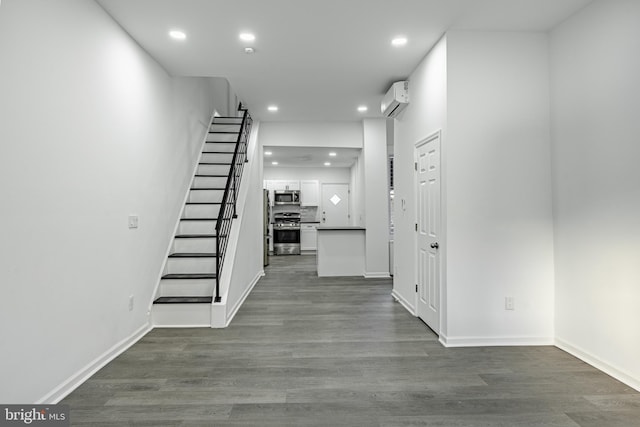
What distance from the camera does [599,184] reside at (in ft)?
9.00

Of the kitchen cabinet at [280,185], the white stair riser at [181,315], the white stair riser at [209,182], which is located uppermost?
the kitchen cabinet at [280,185]

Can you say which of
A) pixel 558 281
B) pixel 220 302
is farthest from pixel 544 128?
pixel 220 302

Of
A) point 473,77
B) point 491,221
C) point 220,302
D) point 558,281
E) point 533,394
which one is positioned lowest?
point 533,394

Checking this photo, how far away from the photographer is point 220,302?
12.6ft

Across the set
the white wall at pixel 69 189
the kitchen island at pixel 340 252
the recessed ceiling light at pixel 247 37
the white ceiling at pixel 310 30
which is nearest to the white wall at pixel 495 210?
the white ceiling at pixel 310 30

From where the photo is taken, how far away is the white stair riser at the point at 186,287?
4.07 m

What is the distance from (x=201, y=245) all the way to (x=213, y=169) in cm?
155

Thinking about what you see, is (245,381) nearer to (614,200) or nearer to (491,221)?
(491,221)

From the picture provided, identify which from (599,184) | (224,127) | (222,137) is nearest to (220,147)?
(222,137)

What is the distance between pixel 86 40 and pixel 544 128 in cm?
405

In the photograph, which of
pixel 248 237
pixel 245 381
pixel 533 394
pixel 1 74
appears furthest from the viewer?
pixel 248 237

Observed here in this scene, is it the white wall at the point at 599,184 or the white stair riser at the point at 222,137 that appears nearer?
the white wall at the point at 599,184

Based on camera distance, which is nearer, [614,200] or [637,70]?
[637,70]

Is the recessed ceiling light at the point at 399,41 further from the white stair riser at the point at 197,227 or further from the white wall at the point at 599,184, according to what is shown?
the white stair riser at the point at 197,227
